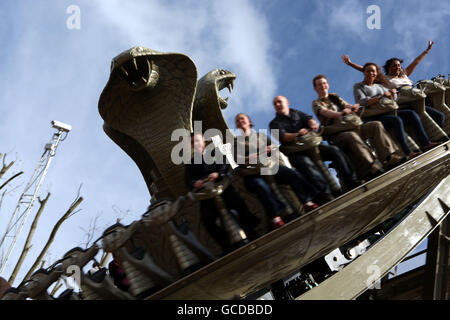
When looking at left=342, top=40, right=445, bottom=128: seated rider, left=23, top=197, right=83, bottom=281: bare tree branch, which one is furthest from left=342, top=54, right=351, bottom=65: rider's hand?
left=23, top=197, right=83, bottom=281: bare tree branch

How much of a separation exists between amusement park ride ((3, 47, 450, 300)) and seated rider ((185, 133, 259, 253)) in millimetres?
78

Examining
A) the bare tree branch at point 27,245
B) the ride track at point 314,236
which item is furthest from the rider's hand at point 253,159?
the bare tree branch at point 27,245

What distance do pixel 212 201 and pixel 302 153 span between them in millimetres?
Result: 1164

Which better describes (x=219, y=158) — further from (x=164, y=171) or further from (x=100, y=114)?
(x=100, y=114)

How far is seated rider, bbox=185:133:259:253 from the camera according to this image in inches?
186

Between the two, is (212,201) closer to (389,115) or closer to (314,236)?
(314,236)

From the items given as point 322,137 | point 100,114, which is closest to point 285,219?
point 322,137

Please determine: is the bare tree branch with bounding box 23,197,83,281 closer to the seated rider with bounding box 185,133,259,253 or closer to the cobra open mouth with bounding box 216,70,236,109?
the cobra open mouth with bounding box 216,70,236,109

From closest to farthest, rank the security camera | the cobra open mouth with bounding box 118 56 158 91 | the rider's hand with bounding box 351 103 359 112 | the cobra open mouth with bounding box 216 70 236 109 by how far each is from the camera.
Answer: the rider's hand with bounding box 351 103 359 112 < the cobra open mouth with bounding box 118 56 158 91 < the cobra open mouth with bounding box 216 70 236 109 < the security camera

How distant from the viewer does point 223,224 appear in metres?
4.70

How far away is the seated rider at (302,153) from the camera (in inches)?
199

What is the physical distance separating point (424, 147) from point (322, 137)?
61.3 inches

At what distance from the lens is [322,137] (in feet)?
17.7

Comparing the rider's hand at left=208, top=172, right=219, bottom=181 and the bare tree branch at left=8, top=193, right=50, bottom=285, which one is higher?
the bare tree branch at left=8, top=193, right=50, bottom=285
